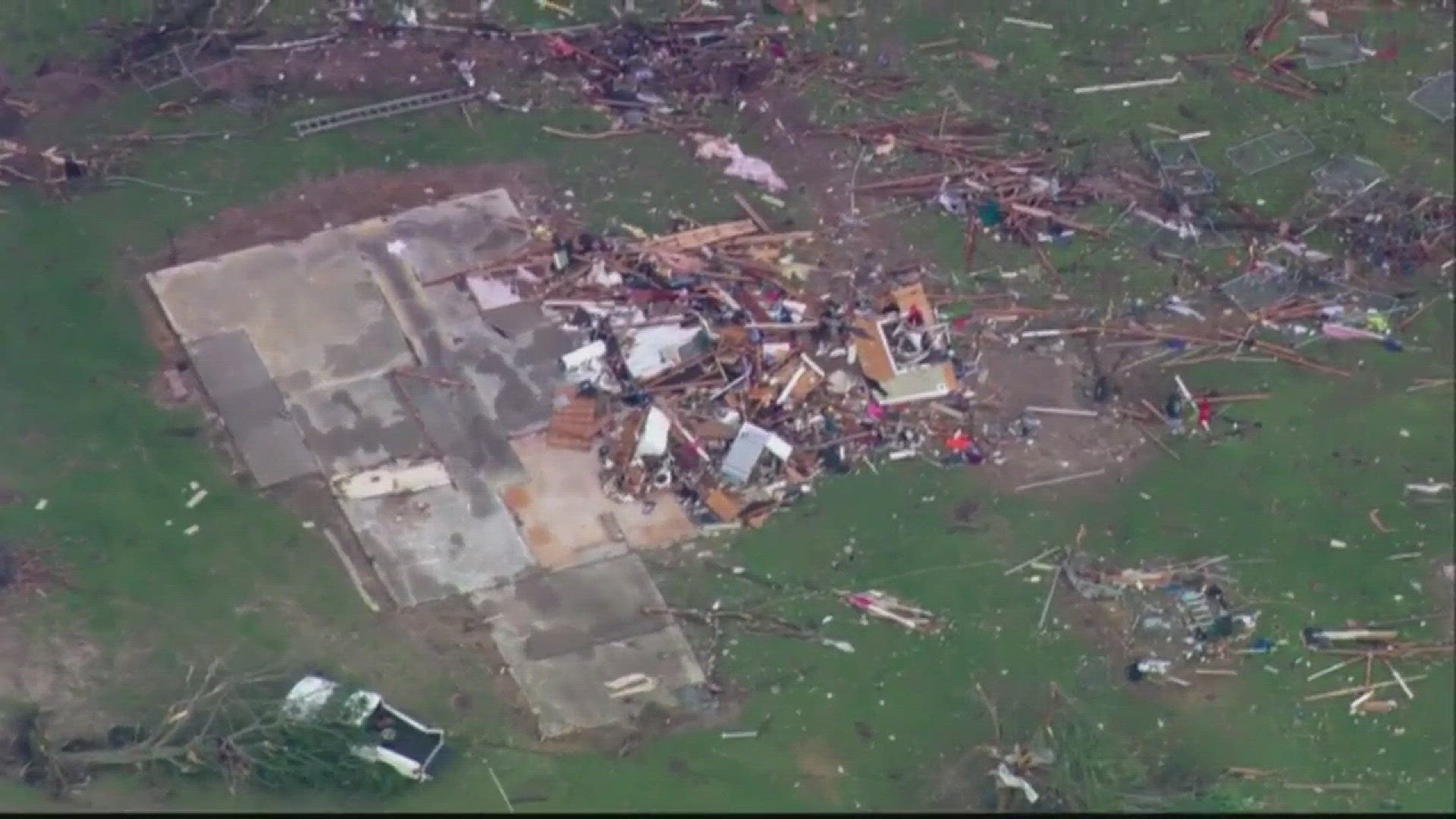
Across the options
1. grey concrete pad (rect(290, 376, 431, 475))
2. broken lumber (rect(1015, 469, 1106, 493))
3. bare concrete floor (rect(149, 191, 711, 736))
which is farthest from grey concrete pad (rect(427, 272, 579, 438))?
broken lumber (rect(1015, 469, 1106, 493))

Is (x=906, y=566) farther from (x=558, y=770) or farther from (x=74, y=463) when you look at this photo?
(x=74, y=463)

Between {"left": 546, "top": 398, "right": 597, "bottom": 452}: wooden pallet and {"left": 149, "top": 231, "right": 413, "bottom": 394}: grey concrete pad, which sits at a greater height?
{"left": 149, "top": 231, "right": 413, "bottom": 394}: grey concrete pad

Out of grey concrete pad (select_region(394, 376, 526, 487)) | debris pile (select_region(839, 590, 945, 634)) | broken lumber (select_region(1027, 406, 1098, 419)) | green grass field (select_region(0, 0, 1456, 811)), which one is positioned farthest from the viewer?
broken lumber (select_region(1027, 406, 1098, 419))

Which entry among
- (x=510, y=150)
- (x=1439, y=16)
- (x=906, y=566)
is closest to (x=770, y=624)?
(x=906, y=566)

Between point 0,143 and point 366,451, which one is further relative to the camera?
point 0,143

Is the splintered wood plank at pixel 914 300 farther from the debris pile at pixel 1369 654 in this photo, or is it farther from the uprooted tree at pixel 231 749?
the uprooted tree at pixel 231 749

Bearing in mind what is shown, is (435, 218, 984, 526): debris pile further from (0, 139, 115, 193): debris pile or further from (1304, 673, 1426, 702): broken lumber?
(0, 139, 115, 193): debris pile

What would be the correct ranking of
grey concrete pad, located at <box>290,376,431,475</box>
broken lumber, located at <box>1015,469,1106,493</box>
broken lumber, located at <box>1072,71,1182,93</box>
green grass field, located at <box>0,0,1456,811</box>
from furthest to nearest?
broken lumber, located at <box>1072,71,1182,93</box> < broken lumber, located at <box>1015,469,1106,493</box> < grey concrete pad, located at <box>290,376,431,475</box> < green grass field, located at <box>0,0,1456,811</box>
